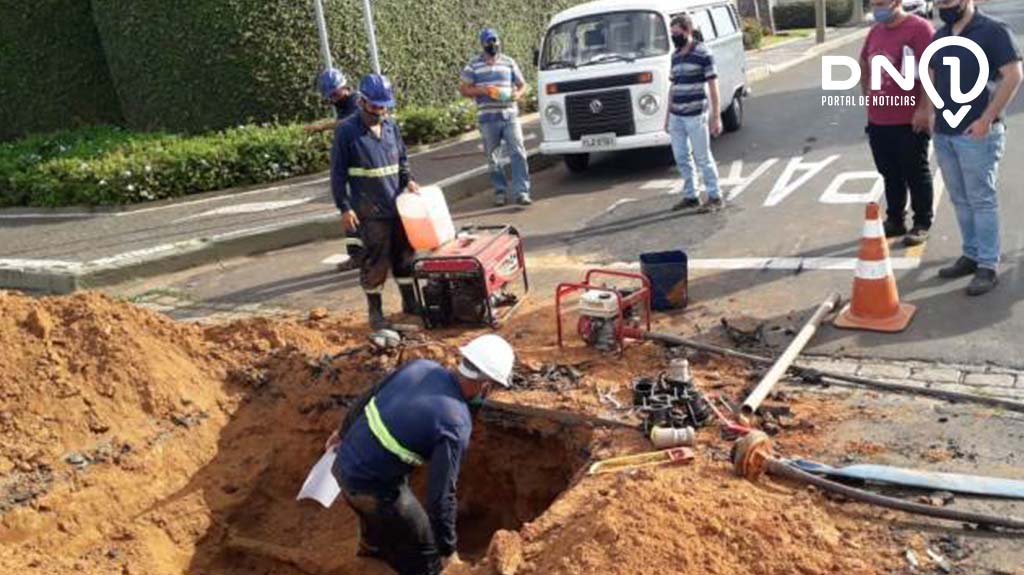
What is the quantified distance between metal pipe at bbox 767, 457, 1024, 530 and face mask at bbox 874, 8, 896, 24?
4613 millimetres

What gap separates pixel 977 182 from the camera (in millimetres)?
6895

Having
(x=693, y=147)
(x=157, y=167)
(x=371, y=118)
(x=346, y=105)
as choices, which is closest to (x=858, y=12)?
(x=693, y=147)

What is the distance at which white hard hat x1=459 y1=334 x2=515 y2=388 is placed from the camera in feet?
15.4

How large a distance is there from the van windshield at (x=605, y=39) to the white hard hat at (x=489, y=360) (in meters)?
8.25

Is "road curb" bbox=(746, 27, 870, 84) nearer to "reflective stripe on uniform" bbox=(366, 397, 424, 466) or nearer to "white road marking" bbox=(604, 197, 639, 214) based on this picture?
"white road marking" bbox=(604, 197, 639, 214)

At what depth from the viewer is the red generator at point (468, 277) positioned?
23.6 ft

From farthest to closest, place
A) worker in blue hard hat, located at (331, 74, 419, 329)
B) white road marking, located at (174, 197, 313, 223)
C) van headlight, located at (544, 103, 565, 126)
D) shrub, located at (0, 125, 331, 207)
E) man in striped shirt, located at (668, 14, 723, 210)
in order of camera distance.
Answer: shrub, located at (0, 125, 331, 207)
van headlight, located at (544, 103, 565, 126)
white road marking, located at (174, 197, 313, 223)
man in striped shirt, located at (668, 14, 723, 210)
worker in blue hard hat, located at (331, 74, 419, 329)

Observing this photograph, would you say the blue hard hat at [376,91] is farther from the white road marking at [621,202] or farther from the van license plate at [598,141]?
the van license plate at [598,141]

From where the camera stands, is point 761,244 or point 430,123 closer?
point 761,244

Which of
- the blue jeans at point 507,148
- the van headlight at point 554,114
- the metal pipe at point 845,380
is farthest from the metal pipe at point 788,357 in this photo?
the van headlight at point 554,114

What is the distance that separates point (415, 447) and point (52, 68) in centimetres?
1606

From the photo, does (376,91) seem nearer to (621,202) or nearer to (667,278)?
(667,278)

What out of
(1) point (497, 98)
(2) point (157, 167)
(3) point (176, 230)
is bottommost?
(3) point (176, 230)

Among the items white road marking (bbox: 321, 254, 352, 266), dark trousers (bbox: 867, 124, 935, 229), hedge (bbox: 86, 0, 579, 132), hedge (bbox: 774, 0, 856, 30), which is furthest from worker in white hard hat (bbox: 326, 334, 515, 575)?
hedge (bbox: 774, 0, 856, 30)
